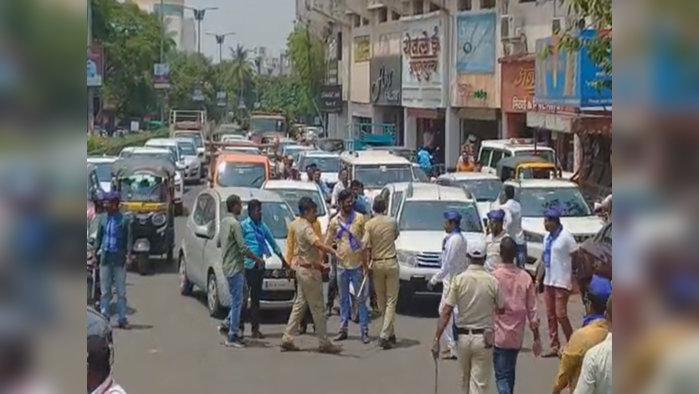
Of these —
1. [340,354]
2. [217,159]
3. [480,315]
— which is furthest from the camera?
[217,159]

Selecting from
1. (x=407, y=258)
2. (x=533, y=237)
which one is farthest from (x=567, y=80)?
(x=407, y=258)

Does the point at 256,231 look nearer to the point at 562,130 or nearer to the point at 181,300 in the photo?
the point at 181,300

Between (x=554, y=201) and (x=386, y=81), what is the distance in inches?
1427

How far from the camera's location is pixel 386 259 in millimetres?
12758

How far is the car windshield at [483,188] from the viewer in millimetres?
22178

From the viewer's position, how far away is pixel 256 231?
12703 millimetres

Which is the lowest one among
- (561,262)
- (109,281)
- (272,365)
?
(272,365)

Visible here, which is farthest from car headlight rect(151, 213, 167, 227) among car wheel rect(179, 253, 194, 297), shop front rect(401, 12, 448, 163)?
shop front rect(401, 12, 448, 163)

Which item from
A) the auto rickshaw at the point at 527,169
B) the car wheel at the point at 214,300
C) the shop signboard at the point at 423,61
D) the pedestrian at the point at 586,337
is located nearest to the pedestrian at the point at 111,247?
the car wheel at the point at 214,300

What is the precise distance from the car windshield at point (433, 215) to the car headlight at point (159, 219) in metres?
5.12

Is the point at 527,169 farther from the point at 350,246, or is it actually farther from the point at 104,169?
the point at 350,246

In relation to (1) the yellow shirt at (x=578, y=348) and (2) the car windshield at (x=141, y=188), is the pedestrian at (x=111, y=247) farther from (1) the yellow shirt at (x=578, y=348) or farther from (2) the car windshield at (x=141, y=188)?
(1) the yellow shirt at (x=578, y=348)
